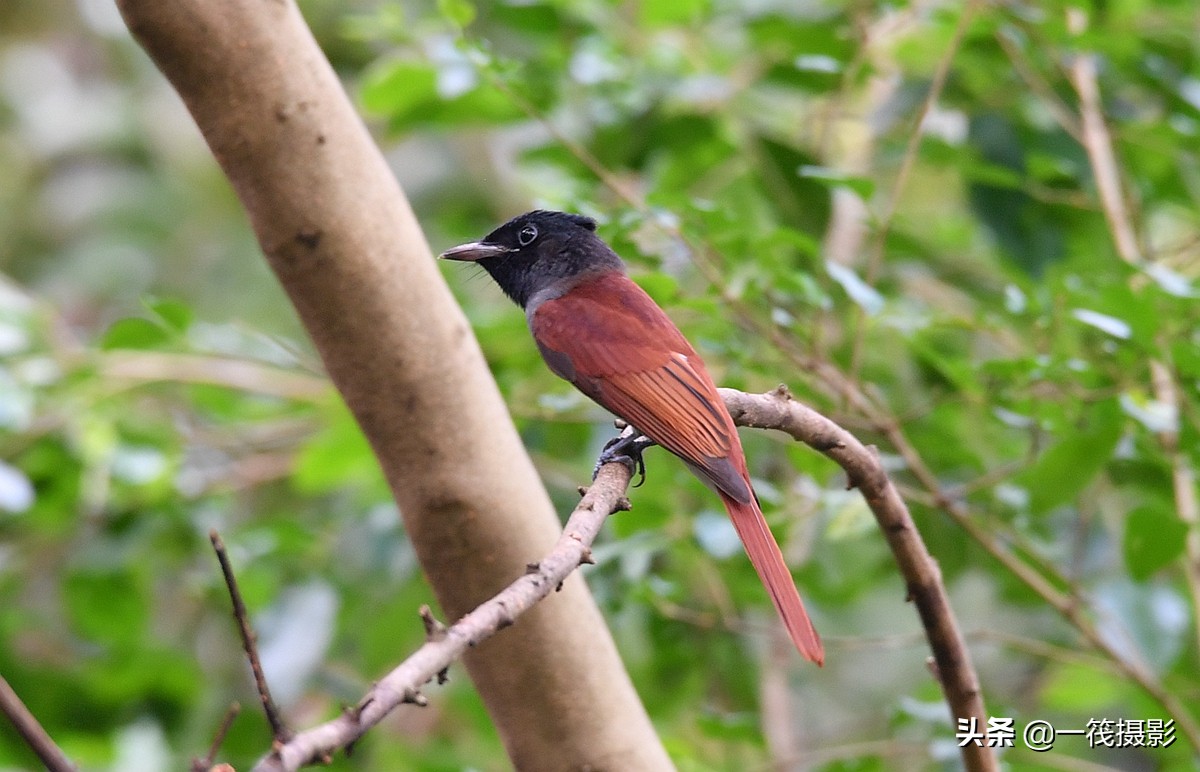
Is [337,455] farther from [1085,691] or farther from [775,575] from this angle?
[1085,691]

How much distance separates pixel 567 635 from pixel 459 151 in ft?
10.5

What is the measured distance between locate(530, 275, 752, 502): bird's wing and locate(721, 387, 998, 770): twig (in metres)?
0.22

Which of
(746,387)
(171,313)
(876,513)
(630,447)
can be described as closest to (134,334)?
(171,313)

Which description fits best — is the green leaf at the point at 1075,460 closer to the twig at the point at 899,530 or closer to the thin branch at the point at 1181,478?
the thin branch at the point at 1181,478

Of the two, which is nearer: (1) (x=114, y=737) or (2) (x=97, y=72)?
(1) (x=114, y=737)

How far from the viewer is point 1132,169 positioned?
322cm

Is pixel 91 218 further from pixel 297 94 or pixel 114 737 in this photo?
pixel 297 94

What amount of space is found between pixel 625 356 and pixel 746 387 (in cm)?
58

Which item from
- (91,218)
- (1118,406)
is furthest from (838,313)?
(91,218)

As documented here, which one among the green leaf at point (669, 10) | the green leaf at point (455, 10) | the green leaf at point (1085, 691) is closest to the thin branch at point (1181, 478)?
the green leaf at point (1085, 691)

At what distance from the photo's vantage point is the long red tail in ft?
5.18

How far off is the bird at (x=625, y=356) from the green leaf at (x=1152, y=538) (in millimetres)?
784

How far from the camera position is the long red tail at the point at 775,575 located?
1580mm

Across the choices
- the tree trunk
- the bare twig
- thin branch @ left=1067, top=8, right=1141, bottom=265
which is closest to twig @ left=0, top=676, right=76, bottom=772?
the tree trunk
